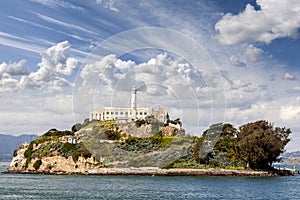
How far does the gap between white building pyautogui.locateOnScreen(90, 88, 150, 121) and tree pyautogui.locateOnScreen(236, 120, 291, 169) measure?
138ft

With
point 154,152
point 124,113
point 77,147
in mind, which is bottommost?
point 154,152

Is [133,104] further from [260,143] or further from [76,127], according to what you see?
[260,143]

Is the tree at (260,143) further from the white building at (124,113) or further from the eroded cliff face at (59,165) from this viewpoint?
the white building at (124,113)

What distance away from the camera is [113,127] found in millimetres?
131750

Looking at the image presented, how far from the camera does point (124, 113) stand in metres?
144

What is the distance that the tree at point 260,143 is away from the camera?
9994 centimetres

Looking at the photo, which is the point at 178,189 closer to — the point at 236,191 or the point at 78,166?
the point at 236,191

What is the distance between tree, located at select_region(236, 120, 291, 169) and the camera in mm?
99938

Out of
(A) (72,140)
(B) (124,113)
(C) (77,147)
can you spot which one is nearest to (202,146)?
(C) (77,147)

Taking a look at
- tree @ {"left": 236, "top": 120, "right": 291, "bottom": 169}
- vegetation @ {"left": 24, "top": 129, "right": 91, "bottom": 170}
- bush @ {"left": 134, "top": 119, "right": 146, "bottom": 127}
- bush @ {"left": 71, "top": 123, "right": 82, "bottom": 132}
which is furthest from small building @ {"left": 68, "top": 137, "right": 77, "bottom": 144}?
tree @ {"left": 236, "top": 120, "right": 291, "bottom": 169}

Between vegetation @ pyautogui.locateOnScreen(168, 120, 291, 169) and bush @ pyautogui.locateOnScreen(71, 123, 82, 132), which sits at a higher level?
bush @ pyautogui.locateOnScreen(71, 123, 82, 132)

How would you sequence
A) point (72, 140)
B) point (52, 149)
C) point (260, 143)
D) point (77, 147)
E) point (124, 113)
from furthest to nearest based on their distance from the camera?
point (124, 113) < point (72, 140) < point (52, 149) < point (77, 147) < point (260, 143)

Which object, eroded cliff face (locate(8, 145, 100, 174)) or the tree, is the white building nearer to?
eroded cliff face (locate(8, 145, 100, 174))

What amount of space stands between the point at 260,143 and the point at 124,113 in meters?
55.7
